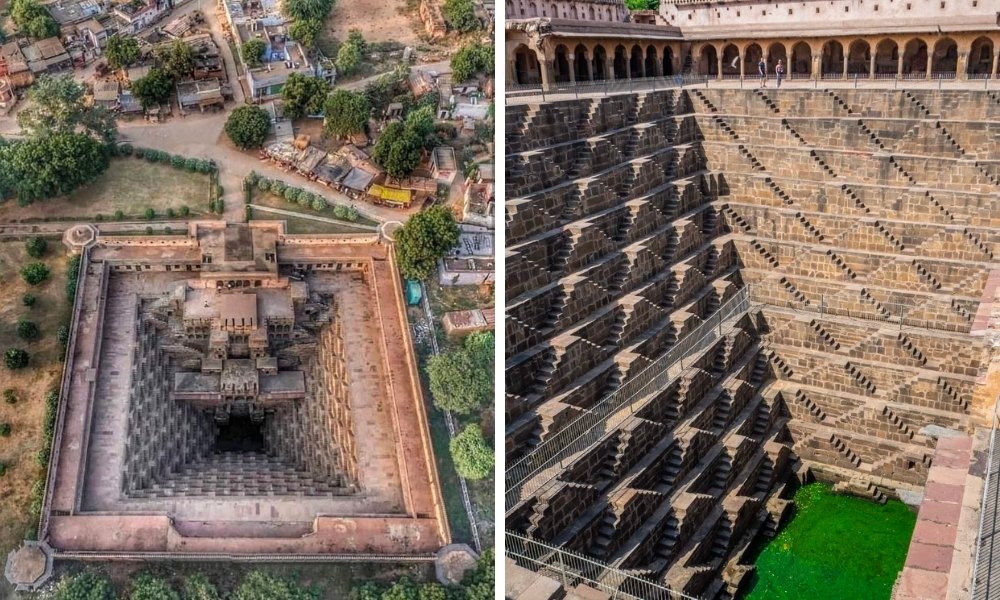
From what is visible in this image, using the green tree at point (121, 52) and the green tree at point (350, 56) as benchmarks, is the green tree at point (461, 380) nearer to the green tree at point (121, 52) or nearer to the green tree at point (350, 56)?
the green tree at point (350, 56)

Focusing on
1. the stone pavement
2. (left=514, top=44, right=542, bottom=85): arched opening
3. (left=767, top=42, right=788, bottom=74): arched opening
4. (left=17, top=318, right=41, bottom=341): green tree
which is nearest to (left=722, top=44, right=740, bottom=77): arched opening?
(left=767, top=42, right=788, bottom=74): arched opening

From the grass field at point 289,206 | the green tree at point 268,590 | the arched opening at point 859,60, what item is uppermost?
the arched opening at point 859,60

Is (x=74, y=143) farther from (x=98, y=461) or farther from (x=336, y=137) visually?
(x=98, y=461)

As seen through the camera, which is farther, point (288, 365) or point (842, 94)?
point (288, 365)

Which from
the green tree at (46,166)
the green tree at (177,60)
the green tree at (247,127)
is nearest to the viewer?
the green tree at (46,166)

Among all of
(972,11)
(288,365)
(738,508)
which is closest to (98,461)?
(288,365)

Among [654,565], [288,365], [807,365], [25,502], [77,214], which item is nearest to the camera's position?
[654,565]

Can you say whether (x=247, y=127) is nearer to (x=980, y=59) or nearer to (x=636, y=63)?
(x=636, y=63)

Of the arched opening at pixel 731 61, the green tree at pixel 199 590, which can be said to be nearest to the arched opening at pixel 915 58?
the arched opening at pixel 731 61
